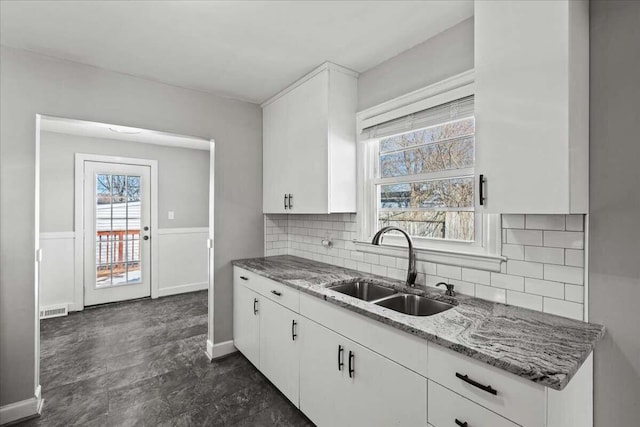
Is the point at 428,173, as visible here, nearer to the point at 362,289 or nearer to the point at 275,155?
the point at 362,289

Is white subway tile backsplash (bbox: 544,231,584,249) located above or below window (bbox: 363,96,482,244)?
below

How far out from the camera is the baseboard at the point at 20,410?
2.06 m

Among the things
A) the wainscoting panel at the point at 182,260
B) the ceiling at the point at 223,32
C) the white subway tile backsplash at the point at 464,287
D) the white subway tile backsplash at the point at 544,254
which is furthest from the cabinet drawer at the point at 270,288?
the wainscoting panel at the point at 182,260

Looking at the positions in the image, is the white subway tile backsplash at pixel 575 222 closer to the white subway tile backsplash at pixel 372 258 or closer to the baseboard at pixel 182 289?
the white subway tile backsplash at pixel 372 258

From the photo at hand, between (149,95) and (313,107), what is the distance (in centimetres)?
141

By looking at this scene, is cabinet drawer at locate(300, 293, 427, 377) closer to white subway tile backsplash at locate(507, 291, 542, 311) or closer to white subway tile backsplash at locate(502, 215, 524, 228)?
white subway tile backsplash at locate(507, 291, 542, 311)

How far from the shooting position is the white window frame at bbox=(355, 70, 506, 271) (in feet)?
5.74

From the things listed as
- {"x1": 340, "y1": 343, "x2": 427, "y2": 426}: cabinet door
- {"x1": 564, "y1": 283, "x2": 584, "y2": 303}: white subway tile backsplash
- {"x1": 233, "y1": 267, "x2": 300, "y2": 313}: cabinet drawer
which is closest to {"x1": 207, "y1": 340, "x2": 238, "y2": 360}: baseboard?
{"x1": 233, "y1": 267, "x2": 300, "y2": 313}: cabinet drawer

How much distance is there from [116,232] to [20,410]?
115 inches

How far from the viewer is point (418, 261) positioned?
2.10m

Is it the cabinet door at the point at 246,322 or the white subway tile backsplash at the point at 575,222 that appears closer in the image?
the white subway tile backsplash at the point at 575,222

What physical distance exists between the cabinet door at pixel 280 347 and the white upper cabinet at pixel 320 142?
0.84 m

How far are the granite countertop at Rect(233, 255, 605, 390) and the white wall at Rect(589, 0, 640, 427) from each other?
0.38 ft

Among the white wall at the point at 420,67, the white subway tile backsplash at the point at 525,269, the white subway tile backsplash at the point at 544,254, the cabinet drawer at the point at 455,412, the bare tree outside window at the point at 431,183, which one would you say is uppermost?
the white wall at the point at 420,67
